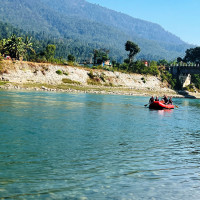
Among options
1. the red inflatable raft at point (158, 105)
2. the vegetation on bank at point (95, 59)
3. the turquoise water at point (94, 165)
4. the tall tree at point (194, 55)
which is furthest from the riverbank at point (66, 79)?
the tall tree at point (194, 55)

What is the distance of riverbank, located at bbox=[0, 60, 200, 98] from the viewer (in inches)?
3198

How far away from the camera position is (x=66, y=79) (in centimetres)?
9612

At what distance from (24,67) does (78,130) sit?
68889 millimetres

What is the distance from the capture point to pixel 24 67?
88250 mm

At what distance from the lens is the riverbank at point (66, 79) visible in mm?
81219

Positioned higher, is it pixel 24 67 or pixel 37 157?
pixel 24 67

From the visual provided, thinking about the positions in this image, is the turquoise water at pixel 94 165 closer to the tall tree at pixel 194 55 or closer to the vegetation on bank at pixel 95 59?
the vegetation on bank at pixel 95 59

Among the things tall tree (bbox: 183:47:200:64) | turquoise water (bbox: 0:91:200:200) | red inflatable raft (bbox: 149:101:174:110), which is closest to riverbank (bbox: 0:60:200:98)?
red inflatable raft (bbox: 149:101:174:110)

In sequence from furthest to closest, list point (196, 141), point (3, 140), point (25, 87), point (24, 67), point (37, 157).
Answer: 1. point (24, 67)
2. point (25, 87)
3. point (196, 141)
4. point (3, 140)
5. point (37, 157)

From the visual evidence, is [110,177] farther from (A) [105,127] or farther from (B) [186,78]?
(B) [186,78]

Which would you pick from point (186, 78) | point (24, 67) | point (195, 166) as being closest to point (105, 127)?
point (195, 166)

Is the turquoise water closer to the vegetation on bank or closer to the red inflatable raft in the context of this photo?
the red inflatable raft

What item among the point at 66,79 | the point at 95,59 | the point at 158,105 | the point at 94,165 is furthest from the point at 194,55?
the point at 94,165

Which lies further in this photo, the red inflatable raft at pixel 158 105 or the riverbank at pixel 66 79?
the riverbank at pixel 66 79
